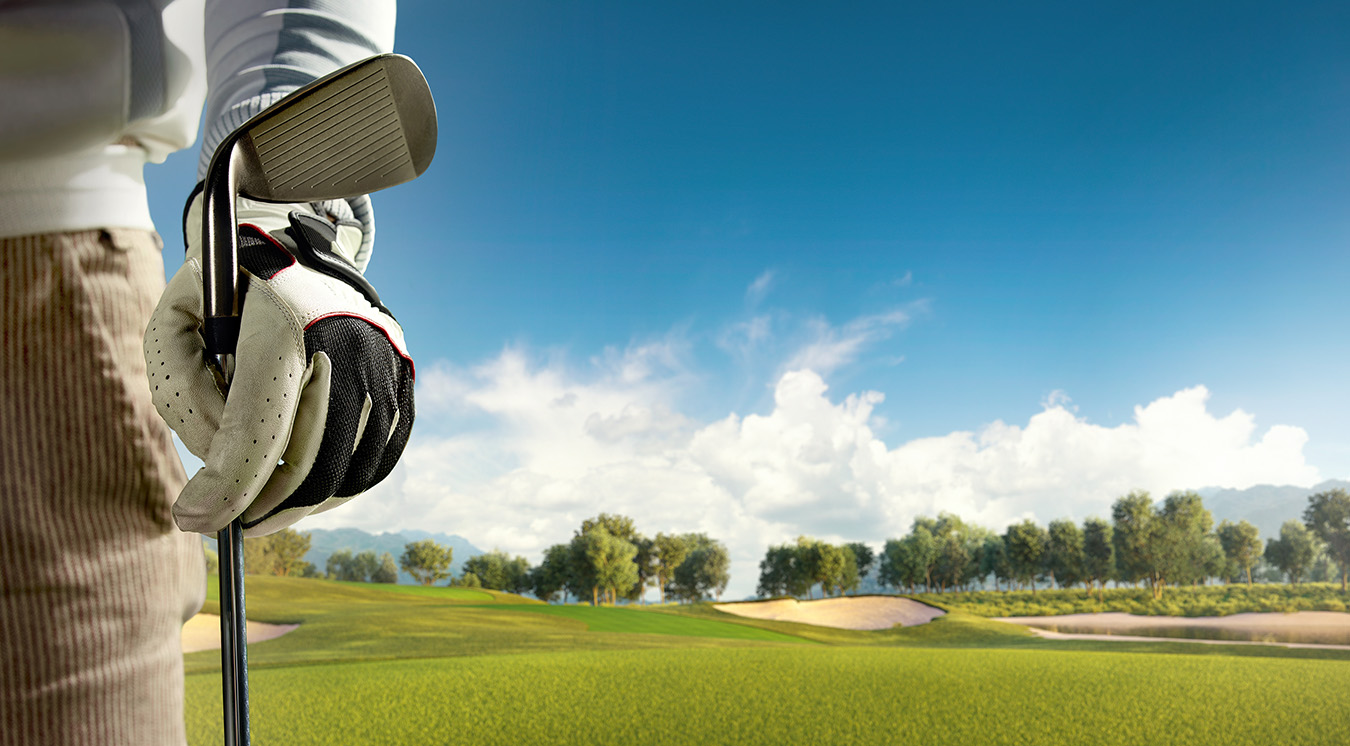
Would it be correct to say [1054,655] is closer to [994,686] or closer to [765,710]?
[994,686]

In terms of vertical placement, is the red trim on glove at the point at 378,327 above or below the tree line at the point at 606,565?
above

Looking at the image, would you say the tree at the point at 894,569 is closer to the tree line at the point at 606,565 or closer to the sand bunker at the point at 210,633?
the tree line at the point at 606,565

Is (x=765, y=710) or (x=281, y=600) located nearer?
(x=765, y=710)

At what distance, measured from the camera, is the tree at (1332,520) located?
47.3ft

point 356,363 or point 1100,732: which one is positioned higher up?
point 356,363

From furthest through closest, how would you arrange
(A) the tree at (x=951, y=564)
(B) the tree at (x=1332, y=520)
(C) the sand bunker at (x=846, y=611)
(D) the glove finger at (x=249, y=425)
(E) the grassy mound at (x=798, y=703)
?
(A) the tree at (x=951, y=564) → (C) the sand bunker at (x=846, y=611) → (B) the tree at (x=1332, y=520) → (E) the grassy mound at (x=798, y=703) → (D) the glove finger at (x=249, y=425)

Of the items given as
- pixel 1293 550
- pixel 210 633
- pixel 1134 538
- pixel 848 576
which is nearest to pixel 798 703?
pixel 210 633

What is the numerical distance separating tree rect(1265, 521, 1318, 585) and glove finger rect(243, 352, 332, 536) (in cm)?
2256

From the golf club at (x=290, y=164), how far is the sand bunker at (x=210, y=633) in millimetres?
9026

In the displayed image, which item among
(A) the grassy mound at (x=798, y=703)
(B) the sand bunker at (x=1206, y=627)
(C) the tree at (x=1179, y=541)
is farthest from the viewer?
(C) the tree at (x=1179, y=541)

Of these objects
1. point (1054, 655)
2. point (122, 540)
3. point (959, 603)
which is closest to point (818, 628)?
point (959, 603)

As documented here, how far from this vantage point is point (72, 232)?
0.70 metres

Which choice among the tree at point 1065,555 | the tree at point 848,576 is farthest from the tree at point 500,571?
the tree at point 1065,555

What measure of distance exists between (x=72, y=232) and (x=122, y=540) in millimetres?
334
